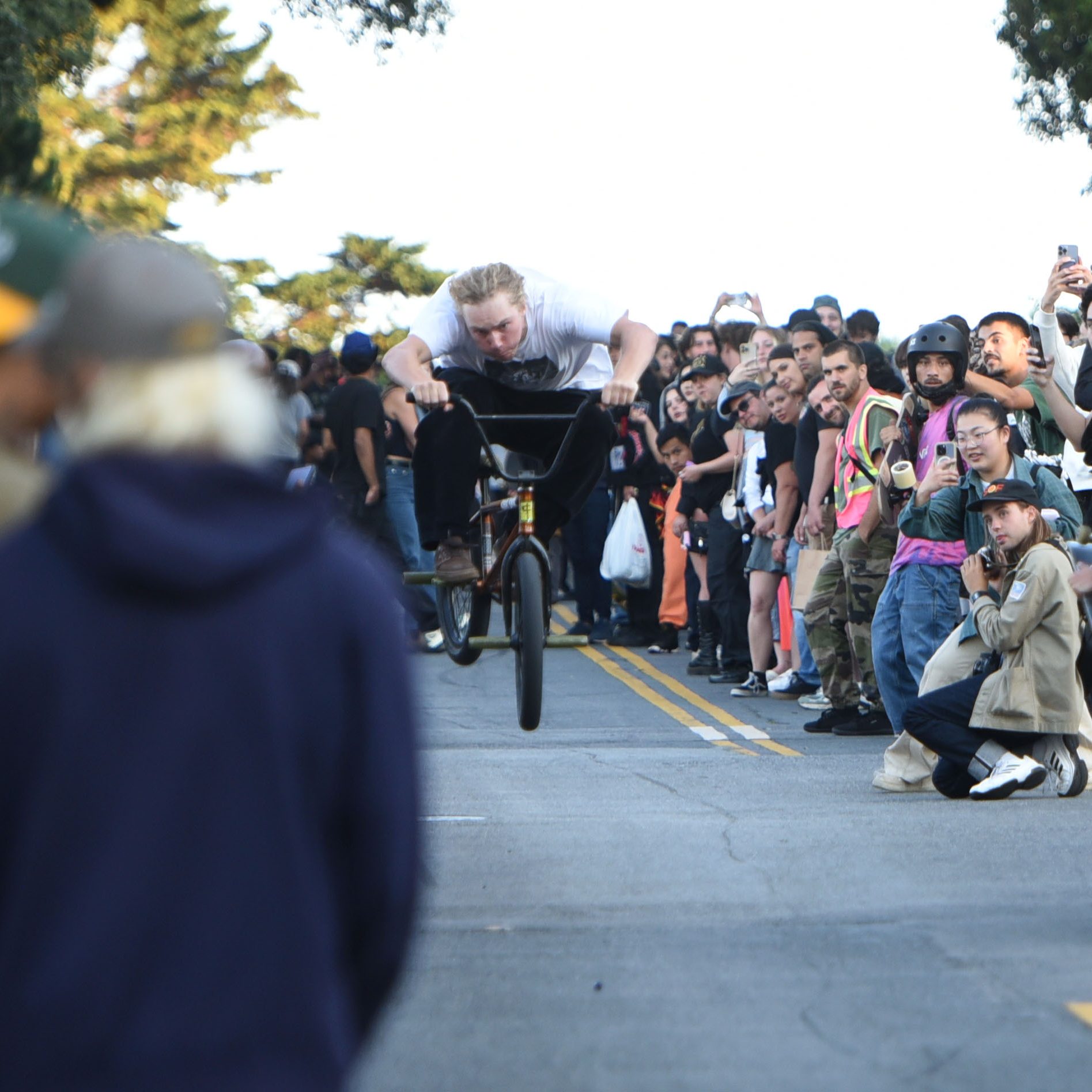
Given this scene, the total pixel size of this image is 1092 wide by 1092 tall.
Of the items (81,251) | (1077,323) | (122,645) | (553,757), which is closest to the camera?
(122,645)

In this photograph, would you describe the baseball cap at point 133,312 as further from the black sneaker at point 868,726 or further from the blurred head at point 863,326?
the blurred head at point 863,326

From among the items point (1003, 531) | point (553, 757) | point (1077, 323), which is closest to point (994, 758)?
point (1003, 531)

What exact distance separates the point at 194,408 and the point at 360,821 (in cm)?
52

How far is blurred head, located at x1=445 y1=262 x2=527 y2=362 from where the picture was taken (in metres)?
7.51

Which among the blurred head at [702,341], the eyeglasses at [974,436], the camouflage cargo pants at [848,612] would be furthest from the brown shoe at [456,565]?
the blurred head at [702,341]

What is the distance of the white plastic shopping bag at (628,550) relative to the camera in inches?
600

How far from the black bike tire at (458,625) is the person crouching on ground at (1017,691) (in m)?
2.05

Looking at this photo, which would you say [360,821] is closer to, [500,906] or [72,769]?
[72,769]

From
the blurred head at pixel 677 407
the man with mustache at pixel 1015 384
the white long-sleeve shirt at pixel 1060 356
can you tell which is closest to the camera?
the white long-sleeve shirt at pixel 1060 356

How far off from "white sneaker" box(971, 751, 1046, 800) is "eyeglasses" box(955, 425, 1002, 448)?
1719mm

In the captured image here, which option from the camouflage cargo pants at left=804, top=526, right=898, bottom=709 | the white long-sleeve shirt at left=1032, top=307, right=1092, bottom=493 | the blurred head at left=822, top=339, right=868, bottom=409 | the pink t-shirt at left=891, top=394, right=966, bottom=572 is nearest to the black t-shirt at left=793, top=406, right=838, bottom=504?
the blurred head at left=822, top=339, right=868, bottom=409

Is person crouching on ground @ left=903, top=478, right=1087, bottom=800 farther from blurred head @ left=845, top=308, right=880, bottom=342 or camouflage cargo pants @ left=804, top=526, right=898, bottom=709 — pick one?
blurred head @ left=845, top=308, right=880, bottom=342

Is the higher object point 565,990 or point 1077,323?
point 1077,323

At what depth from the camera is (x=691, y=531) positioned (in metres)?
14.8
